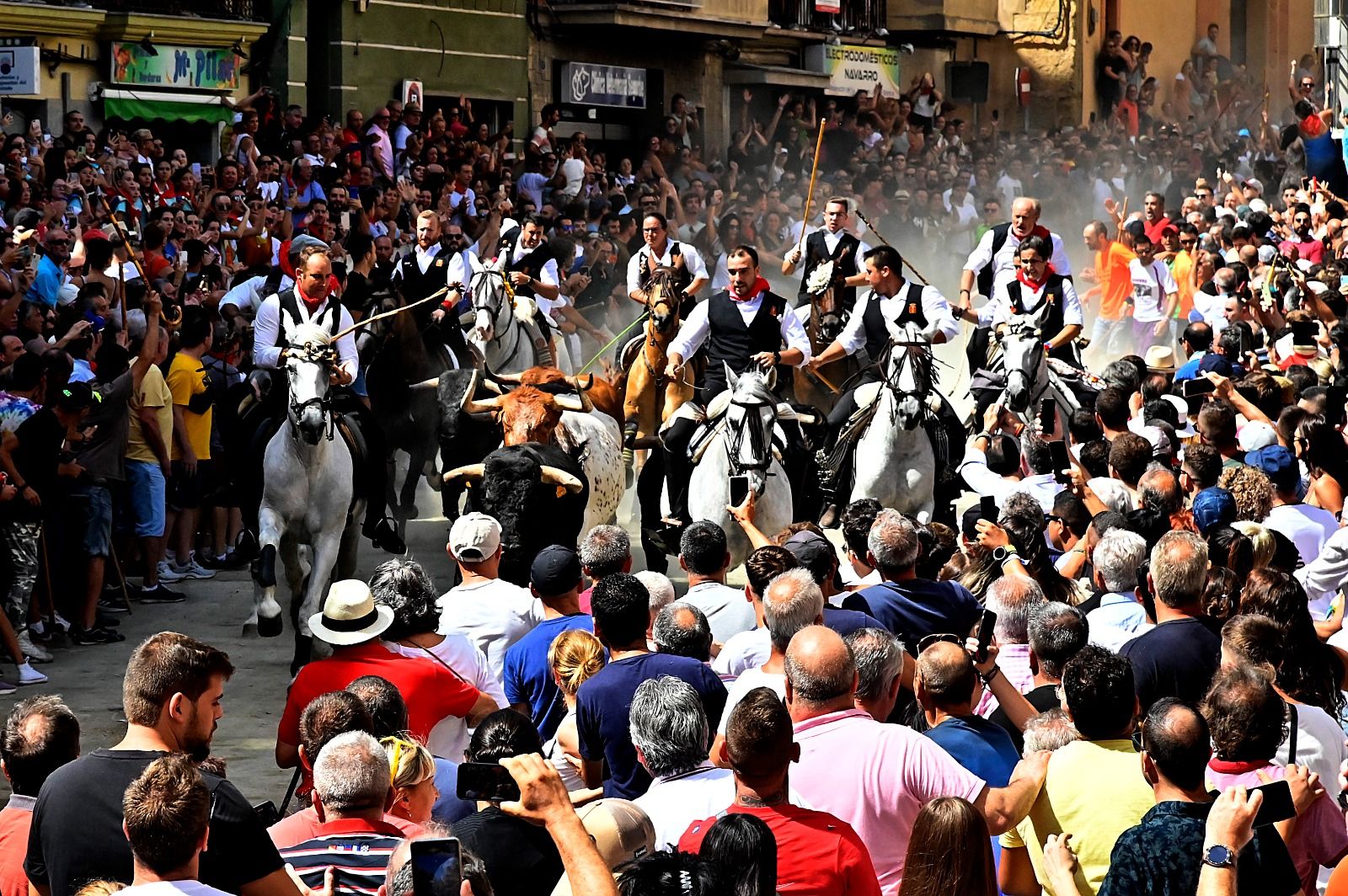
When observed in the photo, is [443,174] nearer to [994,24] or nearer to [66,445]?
[66,445]

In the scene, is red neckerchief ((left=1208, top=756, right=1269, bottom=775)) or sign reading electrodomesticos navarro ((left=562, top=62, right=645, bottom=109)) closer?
red neckerchief ((left=1208, top=756, right=1269, bottom=775))

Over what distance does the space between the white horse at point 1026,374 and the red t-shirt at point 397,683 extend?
668cm

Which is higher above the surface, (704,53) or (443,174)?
(704,53)

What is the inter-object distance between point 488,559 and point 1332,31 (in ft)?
96.8

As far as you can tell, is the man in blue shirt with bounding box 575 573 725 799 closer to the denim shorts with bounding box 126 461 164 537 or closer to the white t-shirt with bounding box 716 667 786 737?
the white t-shirt with bounding box 716 667 786 737

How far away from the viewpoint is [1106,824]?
463 centimetres

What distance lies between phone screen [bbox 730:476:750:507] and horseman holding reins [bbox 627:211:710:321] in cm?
331

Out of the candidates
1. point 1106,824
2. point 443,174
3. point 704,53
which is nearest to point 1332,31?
point 704,53

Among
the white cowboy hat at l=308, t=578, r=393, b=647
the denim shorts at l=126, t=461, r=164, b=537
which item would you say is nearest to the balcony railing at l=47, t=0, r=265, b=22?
the denim shorts at l=126, t=461, r=164, b=537

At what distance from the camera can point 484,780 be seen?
3.96 meters

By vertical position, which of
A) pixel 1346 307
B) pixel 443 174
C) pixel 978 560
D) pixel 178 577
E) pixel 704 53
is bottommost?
pixel 178 577

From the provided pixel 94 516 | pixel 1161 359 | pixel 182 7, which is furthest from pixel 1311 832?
pixel 182 7

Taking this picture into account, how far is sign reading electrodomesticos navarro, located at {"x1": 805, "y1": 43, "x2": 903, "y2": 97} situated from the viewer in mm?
33656

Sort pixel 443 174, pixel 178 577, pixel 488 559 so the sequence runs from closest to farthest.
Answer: pixel 488 559
pixel 178 577
pixel 443 174
